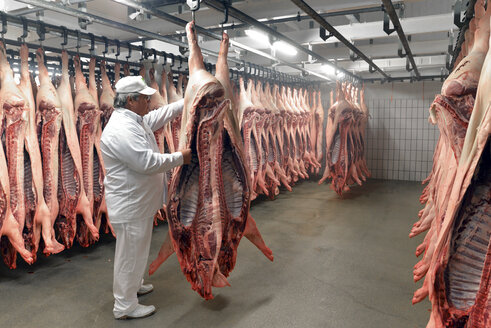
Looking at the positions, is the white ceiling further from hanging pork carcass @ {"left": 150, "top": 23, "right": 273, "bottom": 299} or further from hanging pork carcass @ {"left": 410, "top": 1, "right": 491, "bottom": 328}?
hanging pork carcass @ {"left": 410, "top": 1, "right": 491, "bottom": 328}

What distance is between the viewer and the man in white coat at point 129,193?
9.07 ft

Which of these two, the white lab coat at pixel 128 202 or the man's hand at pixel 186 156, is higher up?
the man's hand at pixel 186 156

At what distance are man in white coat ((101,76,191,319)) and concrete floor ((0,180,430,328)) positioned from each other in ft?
0.90

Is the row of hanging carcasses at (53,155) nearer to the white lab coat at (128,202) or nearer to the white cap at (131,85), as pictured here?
the white lab coat at (128,202)

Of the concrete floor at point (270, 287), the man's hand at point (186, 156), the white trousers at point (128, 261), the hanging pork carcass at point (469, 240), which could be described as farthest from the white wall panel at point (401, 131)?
the hanging pork carcass at point (469, 240)

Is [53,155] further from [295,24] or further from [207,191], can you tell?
[295,24]

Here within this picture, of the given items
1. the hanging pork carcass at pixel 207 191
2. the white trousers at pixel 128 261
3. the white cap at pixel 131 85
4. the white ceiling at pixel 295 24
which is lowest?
the white trousers at pixel 128 261

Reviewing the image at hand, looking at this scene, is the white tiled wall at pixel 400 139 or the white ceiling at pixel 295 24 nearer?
the white ceiling at pixel 295 24

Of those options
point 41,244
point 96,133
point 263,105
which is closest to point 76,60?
point 96,133

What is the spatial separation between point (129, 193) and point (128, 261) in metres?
0.53

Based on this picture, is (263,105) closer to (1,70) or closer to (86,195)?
(86,195)

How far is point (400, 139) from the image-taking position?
9367 mm

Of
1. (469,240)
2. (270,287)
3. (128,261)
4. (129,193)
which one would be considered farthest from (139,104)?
(469,240)

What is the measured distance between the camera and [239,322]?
2797mm
